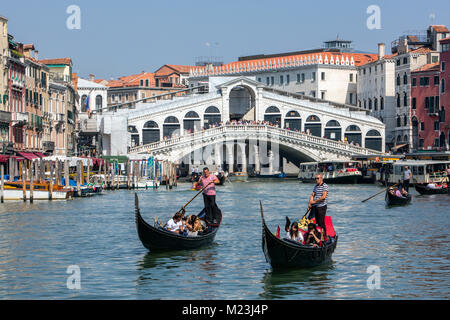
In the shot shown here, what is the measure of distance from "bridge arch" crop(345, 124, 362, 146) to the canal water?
3641cm

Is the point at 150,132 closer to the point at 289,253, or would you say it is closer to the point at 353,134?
the point at 353,134

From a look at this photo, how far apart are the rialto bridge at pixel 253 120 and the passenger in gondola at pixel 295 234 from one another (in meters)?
44.5

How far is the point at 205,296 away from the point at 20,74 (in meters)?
31.2

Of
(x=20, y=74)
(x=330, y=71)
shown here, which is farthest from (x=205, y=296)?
(x=330, y=71)

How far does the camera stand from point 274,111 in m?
66.8

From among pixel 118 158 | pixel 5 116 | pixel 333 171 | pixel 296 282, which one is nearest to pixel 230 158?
pixel 333 171

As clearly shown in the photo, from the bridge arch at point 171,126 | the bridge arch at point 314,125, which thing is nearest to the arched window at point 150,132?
the bridge arch at point 171,126

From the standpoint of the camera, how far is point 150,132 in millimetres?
64375

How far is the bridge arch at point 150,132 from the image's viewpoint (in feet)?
210

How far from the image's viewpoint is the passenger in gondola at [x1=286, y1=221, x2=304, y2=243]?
15.5 metres

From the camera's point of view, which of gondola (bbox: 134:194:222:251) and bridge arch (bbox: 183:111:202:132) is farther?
bridge arch (bbox: 183:111:202:132)

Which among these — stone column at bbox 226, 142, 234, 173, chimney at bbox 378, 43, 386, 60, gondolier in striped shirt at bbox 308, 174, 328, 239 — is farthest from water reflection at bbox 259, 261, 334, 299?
chimney at bbox 378, 43, 386, 60

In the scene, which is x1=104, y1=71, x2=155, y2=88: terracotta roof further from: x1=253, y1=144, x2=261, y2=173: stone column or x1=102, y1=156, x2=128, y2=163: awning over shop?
x1=102, y1=156, x2=128, y2=163: awning over shop
